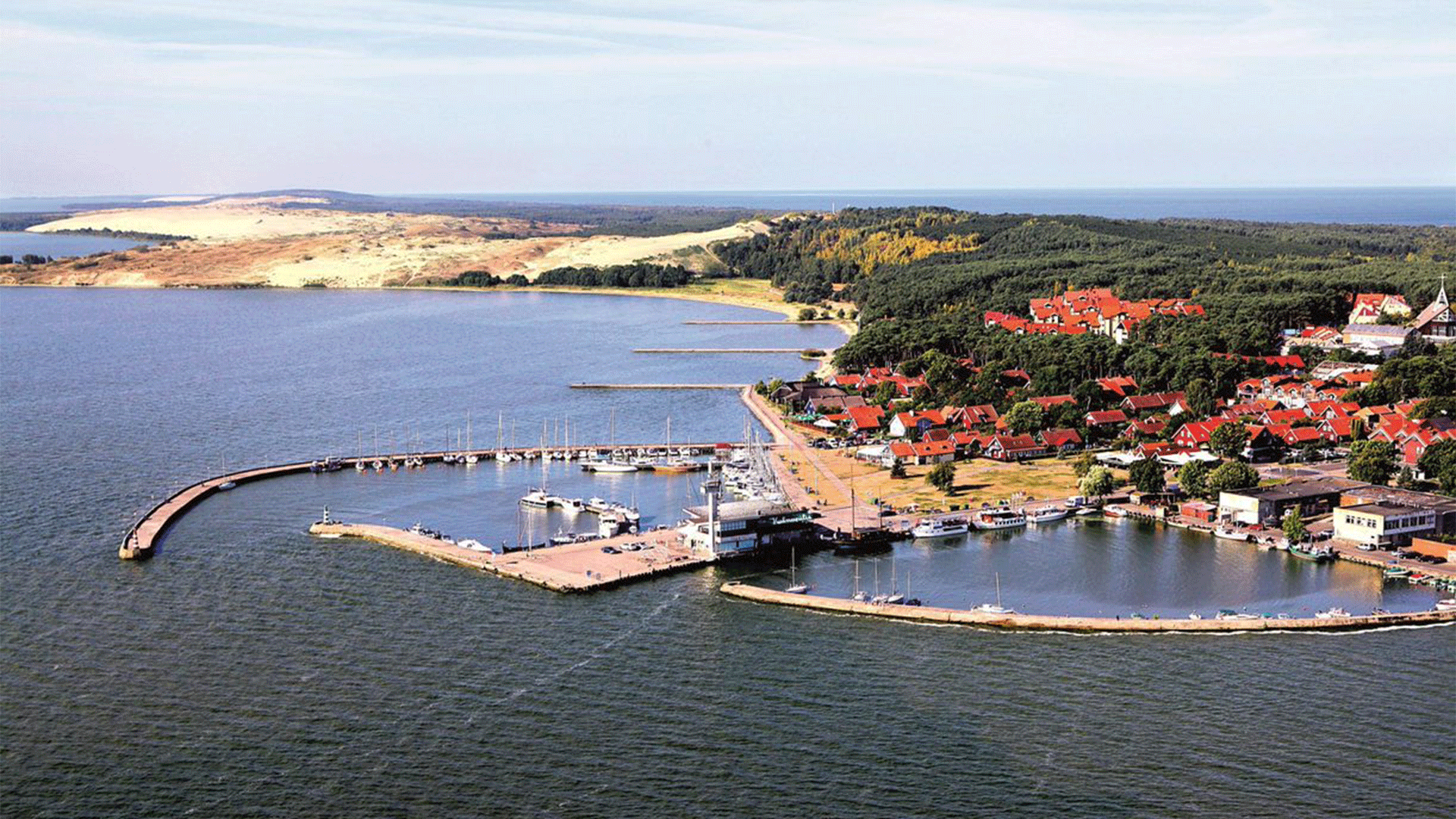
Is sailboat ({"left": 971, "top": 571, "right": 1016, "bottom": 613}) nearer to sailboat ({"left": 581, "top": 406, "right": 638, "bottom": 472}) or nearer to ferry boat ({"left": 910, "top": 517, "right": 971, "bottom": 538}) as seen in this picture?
ferry boat ({"left": 910, "top": 517, "right": 971, "bottom": 538})

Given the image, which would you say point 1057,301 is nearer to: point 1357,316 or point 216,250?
point 1357,316

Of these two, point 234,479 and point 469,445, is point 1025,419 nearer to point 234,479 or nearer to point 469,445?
point 469,445

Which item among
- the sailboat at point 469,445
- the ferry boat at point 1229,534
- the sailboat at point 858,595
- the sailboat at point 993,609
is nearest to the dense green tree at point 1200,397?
the ferry boat at point 1229,534

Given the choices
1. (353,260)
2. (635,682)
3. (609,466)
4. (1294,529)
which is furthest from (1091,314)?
(353,260)

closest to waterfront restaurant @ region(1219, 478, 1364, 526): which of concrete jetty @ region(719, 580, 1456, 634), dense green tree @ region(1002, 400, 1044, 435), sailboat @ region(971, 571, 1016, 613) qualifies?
concrete jetty @ region(719, 580, 1456, 634)

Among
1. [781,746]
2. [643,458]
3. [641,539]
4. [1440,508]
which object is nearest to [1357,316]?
[1440,508]
